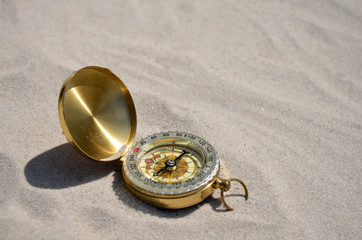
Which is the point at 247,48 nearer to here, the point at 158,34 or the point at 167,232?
the point at 158,34

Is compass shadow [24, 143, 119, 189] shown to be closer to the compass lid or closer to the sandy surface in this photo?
the sandy surface

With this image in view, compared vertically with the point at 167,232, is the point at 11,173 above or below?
below

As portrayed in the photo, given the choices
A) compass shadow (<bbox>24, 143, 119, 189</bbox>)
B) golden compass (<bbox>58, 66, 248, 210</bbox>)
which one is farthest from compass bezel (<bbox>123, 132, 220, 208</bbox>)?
compass shadow (<bbox>24, 143, 119, 189</bbox>)

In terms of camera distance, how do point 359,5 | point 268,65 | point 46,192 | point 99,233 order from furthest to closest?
1. point 359,5
2. point 268,65
3. point 46,192
4. point 99,233

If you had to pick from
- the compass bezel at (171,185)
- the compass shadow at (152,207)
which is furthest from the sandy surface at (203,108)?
the compass bezel at (171,185)

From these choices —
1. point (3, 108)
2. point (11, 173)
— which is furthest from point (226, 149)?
point (3, 108)
